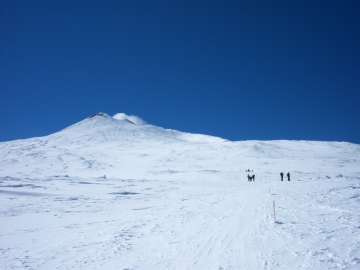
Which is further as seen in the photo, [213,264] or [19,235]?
[19,235]

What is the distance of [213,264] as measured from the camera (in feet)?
23.5

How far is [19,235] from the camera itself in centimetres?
1056

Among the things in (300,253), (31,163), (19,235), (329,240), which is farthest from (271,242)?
(31,163)

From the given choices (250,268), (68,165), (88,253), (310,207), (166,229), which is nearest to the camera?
(250,268)

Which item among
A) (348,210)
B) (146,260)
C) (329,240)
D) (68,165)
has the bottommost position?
(146,260)

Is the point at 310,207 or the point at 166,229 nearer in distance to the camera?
the point at 166,229

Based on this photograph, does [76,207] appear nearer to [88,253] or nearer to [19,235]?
[19,235]

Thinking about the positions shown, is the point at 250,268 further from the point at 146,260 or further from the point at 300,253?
the point at 146,260

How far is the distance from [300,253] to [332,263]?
38.0 inches

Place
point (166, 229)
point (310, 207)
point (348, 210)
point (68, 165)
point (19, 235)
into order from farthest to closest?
point (68, 165) < point (310, 207) < point (348, 210) < point (166, 229) < point (19, 235)

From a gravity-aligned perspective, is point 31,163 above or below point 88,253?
above

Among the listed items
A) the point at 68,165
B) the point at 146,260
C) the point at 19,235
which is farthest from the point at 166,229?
the point at 68,165

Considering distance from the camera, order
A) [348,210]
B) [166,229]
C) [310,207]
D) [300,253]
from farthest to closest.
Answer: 1. [310,207]
2. [348,210]
3. [166,229]
4. [300,253]

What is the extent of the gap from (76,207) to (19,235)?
21.5 feet
